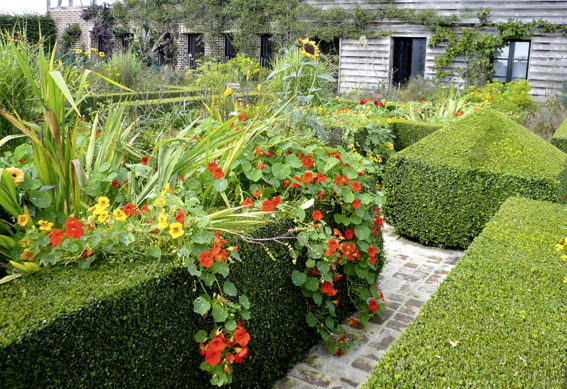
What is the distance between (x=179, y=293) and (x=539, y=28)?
13.5m

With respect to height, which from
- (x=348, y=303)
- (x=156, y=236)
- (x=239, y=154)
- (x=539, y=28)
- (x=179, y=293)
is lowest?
(x=348, y=303)

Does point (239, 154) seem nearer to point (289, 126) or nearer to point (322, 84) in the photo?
point (289, 126)

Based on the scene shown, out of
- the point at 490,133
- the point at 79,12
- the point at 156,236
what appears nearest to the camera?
the point at 156,236

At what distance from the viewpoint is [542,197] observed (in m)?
3.96

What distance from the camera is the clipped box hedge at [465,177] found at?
Answer: 412 centimetres

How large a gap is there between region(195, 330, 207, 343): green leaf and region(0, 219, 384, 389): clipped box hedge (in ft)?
0.11

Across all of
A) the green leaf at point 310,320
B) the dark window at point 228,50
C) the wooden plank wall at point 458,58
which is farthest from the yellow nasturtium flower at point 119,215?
the dark window at point 228,50

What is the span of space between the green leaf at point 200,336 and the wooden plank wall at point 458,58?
9.84m

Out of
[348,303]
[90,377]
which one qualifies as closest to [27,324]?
[90,377]

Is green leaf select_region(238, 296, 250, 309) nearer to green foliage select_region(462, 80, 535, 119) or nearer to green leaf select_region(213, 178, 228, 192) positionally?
green leaf select_region(213, 178, 228, 192)

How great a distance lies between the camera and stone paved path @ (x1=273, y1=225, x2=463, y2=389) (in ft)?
8.53

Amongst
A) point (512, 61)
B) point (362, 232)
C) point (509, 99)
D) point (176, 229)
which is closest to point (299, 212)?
point (362, 232)

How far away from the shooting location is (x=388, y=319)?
3266 millimetres

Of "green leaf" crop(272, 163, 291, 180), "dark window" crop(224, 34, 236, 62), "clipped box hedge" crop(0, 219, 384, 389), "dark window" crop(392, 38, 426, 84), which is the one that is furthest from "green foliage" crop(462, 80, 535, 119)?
"dark window" crop(224, 34, 236, 62)
